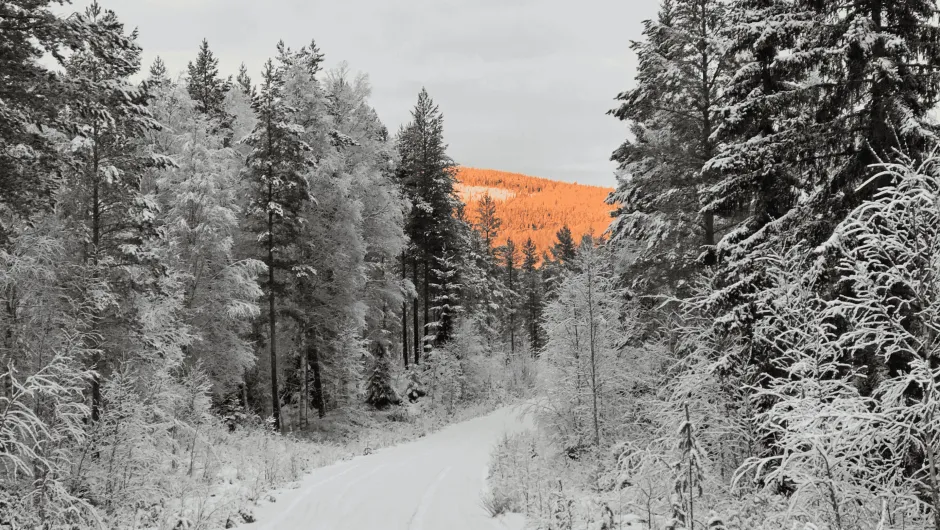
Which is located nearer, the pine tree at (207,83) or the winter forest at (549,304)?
the winter forest at (549,304)

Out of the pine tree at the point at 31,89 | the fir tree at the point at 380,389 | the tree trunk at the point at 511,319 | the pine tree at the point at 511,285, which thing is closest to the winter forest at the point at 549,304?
the pine tree at the point at 31,89

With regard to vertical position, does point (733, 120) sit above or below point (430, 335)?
above

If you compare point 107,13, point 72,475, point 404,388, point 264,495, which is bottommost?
point 404,388

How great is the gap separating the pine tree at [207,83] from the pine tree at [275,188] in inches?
572

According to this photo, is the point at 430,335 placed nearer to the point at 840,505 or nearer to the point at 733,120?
the point at 733,120

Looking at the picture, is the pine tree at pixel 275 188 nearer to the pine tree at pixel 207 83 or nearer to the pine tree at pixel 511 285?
the pine tree at pixel 207 83

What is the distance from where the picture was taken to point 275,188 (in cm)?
2083

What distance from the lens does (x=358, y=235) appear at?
23812 mm

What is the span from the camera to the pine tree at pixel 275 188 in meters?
20.5

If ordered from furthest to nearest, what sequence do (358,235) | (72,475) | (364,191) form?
1. (364,191)
2. (358,235)
3. (72,475)

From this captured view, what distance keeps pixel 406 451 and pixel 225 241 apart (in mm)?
9831

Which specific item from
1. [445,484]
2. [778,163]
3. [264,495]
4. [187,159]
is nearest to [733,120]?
[778,163]

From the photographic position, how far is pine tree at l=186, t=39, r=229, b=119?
33.8 meters

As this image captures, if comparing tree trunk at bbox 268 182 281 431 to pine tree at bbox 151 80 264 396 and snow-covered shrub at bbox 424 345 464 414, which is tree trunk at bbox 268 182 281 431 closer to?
pine tree at bbox 151 80 264 396
